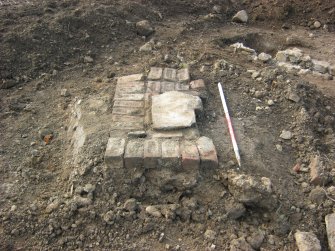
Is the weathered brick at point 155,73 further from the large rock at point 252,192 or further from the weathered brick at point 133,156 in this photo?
Result: the large rock at point 252,192

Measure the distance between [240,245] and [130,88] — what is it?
178 centimetres

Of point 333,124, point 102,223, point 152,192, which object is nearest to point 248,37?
point 333,124

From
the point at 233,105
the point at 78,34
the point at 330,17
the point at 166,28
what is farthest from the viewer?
the point at 330,17

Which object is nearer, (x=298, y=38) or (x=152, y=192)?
(x=152, y=192)

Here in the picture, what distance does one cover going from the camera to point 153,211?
2.89 meters

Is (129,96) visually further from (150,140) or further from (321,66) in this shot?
(321,66)

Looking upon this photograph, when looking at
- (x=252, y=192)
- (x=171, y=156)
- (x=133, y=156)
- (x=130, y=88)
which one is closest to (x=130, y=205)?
(x=133, y=156)

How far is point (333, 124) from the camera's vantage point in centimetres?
391

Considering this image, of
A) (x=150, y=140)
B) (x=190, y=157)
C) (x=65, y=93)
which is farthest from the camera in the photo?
(x=65, y=93)

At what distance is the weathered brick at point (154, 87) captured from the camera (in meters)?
3.77

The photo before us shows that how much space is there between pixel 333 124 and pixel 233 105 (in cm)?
101

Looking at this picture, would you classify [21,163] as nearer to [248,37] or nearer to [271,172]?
[271,172]

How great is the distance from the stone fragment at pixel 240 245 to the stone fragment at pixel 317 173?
818 millimetres

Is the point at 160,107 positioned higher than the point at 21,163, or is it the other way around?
the point at 160,107
